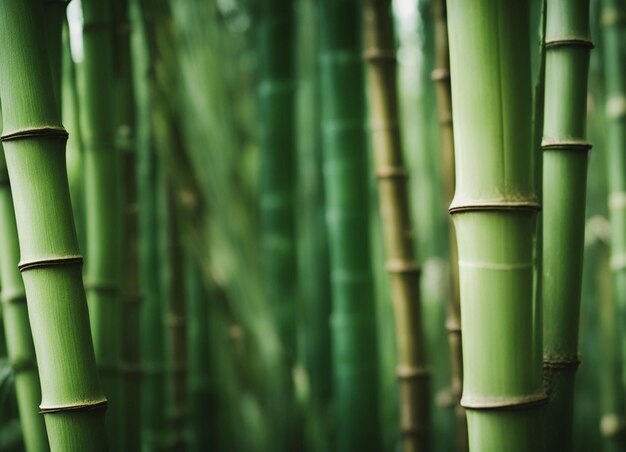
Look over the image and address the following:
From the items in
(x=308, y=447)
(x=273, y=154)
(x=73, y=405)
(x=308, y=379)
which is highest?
(x=273, y=154)

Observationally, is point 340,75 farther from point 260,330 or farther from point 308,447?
point 308,447

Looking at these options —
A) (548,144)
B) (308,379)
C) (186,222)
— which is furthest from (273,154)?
(548,144)

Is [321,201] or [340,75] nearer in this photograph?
[340,75]

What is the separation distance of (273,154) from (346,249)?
0.24 metres

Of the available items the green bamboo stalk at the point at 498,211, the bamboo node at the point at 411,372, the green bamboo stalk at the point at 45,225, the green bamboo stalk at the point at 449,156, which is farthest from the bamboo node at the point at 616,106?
the green bamboo stalk at the point at 45,225

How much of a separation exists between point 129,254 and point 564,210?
0.59 meters

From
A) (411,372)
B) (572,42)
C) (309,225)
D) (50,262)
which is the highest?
(572,42)

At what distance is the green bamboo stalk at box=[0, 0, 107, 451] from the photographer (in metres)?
0.50

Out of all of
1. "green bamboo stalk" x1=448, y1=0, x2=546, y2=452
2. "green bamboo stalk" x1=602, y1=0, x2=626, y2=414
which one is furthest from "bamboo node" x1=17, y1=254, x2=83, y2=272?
"green bamboo stalk" x1=602, y1=0, x2=626, y2=414

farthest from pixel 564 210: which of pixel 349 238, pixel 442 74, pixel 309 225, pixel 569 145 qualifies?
pixel 309 225

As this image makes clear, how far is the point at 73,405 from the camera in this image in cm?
50

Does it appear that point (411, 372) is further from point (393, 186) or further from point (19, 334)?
point (19, 334)

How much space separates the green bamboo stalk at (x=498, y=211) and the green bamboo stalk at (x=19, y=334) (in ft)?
1.27

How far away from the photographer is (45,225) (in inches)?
19.6
